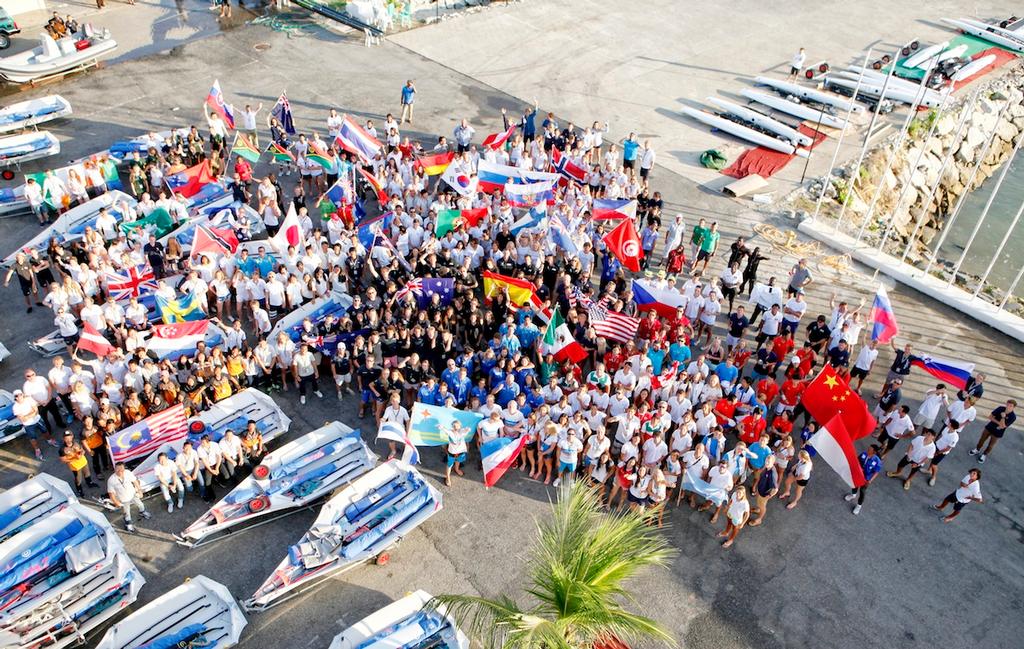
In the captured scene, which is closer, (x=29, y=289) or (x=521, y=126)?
(x=29, y=289)

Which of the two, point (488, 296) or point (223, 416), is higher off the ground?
point (488, 296)

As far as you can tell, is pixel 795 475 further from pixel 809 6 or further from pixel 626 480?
pixel 809 6

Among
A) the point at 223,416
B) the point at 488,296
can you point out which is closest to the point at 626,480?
the point at 488,296

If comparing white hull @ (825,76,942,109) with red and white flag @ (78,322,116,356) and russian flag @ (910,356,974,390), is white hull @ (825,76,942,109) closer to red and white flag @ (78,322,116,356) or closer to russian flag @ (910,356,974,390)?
russian flag @ (910,356,974,390)

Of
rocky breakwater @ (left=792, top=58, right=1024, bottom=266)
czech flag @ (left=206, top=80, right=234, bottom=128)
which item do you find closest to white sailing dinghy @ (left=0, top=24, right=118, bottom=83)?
czech flag @ (left=206, top=80, right=234, bottom=128)

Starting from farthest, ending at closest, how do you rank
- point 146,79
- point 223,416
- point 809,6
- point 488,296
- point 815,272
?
point 809,6
point 146,79
point 815,272
point 488,296
point 223,416

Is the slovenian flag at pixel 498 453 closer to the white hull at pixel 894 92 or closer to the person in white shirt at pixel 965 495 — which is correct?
the person in white shirt at pixel 965 495

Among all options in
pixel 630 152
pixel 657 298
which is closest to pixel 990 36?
pixel 630 152
